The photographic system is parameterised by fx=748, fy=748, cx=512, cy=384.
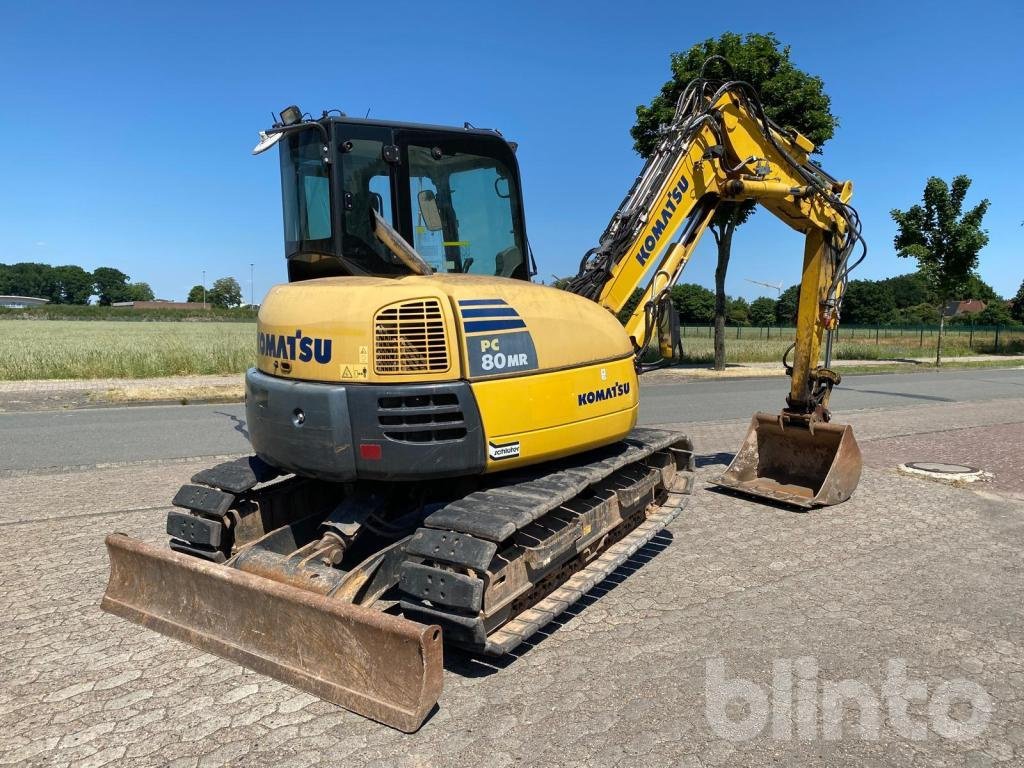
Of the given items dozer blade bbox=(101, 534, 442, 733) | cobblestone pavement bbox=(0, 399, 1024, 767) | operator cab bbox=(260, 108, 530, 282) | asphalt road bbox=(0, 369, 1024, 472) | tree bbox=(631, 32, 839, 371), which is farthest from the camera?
tree bbox=(631, 32, 839, 371)

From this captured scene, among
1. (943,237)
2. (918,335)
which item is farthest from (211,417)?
(918,335)

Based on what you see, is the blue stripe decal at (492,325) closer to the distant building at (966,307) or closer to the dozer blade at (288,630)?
the dozer blade at (288,630)

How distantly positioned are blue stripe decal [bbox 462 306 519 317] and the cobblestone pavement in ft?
5.93

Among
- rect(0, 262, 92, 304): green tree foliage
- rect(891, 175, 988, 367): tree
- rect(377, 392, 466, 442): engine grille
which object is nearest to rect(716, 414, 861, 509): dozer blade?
rect(377, 392, 466, 442): engine grille

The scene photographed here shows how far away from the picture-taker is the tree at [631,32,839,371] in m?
18.3

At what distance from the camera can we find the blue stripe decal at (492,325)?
400 cm

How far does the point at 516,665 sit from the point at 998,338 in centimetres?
4249

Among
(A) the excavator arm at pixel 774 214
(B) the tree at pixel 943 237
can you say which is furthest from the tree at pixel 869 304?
(A) the excavator arm at pixel 774 214

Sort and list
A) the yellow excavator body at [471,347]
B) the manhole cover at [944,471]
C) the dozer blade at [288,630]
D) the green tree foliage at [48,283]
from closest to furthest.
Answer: the dozer blade at [288,630], the yellow excavator body at [471,347], the manhole cover at [944,471], the green tree foliage at [48,283]

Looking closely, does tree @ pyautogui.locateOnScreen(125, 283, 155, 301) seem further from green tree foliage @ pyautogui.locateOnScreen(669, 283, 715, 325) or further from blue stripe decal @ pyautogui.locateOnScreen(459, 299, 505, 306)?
blue stripe decal @ pyautogui.locateOnScreen(459, 299, 505, 306)

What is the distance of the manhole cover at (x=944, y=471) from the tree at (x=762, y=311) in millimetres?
76985

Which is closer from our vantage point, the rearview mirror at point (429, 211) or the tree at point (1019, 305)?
the rearview mirror at point (429, 211)

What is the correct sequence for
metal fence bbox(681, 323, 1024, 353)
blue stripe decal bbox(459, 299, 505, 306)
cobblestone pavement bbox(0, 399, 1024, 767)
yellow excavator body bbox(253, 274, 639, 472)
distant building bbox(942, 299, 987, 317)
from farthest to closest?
distant building bbox(942, 299, 987, 317), metal fence bbox(681, 323, 1024, 353), blue stripe decal bbox(459, 299, 505, 306), yellow excavator body bbox(253, 274, 639, 472), cobblestone pavement bbox(0, 399, 1024, 767)

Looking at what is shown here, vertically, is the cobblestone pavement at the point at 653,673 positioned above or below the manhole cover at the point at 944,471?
below
